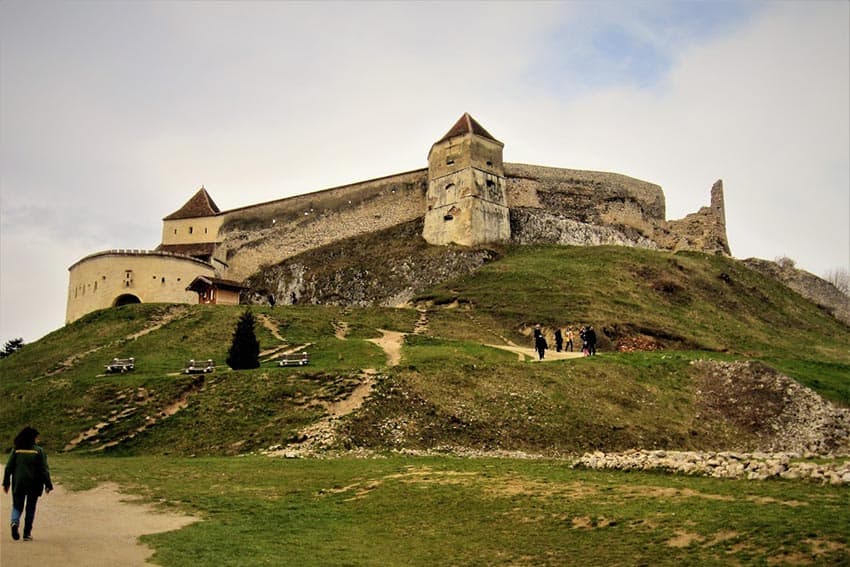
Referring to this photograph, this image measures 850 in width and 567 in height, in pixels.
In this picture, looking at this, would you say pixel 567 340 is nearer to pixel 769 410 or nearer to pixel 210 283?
pixel 769 410

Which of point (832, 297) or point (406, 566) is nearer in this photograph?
point (406, 566)

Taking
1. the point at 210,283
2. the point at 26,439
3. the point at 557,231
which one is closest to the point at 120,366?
the point at 210,283

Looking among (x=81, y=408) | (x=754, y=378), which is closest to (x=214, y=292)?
(x=81, y=408)

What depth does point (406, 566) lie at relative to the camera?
36.2 ft

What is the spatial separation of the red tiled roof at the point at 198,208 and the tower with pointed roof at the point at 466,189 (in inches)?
772

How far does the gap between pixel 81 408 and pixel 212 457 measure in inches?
278

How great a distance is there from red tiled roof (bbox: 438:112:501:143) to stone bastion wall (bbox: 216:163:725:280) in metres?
3.32

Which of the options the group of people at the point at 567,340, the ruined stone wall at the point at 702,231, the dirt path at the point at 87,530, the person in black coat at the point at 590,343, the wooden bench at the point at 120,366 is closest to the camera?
the dirt path at the point at 87,530

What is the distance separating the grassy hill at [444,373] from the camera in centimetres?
2286

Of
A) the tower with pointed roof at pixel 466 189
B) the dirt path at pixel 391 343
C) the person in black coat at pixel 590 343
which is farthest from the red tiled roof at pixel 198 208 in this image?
the person in black coat at pixel 590 343

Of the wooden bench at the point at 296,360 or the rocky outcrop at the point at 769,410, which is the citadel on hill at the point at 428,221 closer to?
the wooden bench at the point at 296,360

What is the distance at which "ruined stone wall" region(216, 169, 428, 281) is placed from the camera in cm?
5644

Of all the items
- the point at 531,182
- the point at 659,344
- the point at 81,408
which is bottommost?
the point at 81,408

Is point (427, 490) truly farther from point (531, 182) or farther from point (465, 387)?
point (531, 182)
